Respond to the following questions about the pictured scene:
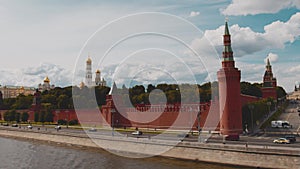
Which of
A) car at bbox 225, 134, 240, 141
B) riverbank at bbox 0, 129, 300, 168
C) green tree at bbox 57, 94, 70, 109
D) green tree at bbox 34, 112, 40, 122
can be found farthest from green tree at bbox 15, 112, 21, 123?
car at bbox 225, 134, 240, 141

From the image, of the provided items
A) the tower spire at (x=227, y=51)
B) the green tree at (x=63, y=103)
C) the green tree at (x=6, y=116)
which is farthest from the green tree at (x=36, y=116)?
the tower spire at (x=227, y=51)

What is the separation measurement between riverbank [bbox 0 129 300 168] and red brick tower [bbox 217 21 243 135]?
782cm

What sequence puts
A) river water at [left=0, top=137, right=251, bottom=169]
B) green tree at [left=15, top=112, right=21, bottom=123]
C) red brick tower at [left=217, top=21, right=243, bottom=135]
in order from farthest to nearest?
1. green tree at [left=15, top=112, right=21, bottom=123]
2. red brick tower at [left=217, top=21, right=243, bottom=135]
3. river water at [left=0, top=137, right=251, bottom=169]

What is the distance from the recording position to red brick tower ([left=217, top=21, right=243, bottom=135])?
113 feet

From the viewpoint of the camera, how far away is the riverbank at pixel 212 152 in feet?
73.0

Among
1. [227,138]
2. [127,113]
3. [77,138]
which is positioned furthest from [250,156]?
[127,113]

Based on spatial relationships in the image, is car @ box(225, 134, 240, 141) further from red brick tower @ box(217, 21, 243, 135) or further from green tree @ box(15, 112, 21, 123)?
green tree @ box(15, 112, 21, 123)

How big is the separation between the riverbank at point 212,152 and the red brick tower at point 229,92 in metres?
7.82

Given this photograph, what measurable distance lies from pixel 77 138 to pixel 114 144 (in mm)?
7844

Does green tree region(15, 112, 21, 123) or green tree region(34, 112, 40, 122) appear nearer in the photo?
green tree region(34, 112, 40, 122)

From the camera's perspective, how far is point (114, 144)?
3431 cm

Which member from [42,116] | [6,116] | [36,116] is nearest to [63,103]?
[42,116]

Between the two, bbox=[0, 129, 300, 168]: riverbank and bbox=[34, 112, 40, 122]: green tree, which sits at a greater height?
bbox=[34, 112, 40, 122]: green tree

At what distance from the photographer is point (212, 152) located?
26094mm
